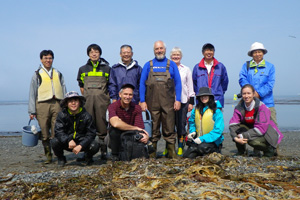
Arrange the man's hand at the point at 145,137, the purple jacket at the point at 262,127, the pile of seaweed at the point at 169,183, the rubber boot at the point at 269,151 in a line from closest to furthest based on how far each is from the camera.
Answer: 1. the pile of seaweed at the point at 169,183
2. the man's hand at the point at 145,137
3. the purple jacket at the point at 262,127
4. the rubber boot at the point at 269,151

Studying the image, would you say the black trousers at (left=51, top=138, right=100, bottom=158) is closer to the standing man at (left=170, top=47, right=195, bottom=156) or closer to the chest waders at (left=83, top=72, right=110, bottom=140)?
the chest waders at (left=83, top=72, right=110, bottom=140)

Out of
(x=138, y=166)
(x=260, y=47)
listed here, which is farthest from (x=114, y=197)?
(x=260, y=47)

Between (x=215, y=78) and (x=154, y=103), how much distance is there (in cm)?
138

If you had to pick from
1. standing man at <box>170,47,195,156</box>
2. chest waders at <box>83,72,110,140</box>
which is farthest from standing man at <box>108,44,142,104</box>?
standing man at <box>170,47,195,156</box>

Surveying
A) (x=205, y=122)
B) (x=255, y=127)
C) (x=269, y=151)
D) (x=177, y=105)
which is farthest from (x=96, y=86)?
(x=269, y=151)

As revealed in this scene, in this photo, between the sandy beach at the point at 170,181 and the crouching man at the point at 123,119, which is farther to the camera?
the crouching man at the point at 123,119

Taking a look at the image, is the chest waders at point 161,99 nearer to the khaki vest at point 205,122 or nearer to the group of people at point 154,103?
the group of people at point 154,103

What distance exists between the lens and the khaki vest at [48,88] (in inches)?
231

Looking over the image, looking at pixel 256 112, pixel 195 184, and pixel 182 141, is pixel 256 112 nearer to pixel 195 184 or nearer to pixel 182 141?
pixel 182 141

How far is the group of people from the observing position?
5.33m

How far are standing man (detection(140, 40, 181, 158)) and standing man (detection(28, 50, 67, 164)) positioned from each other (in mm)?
1797

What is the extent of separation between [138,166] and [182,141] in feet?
6.57

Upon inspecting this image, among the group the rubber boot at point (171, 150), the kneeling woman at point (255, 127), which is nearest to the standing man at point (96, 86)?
the rubber boot at point (171, 150)

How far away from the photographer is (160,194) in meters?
3.11
